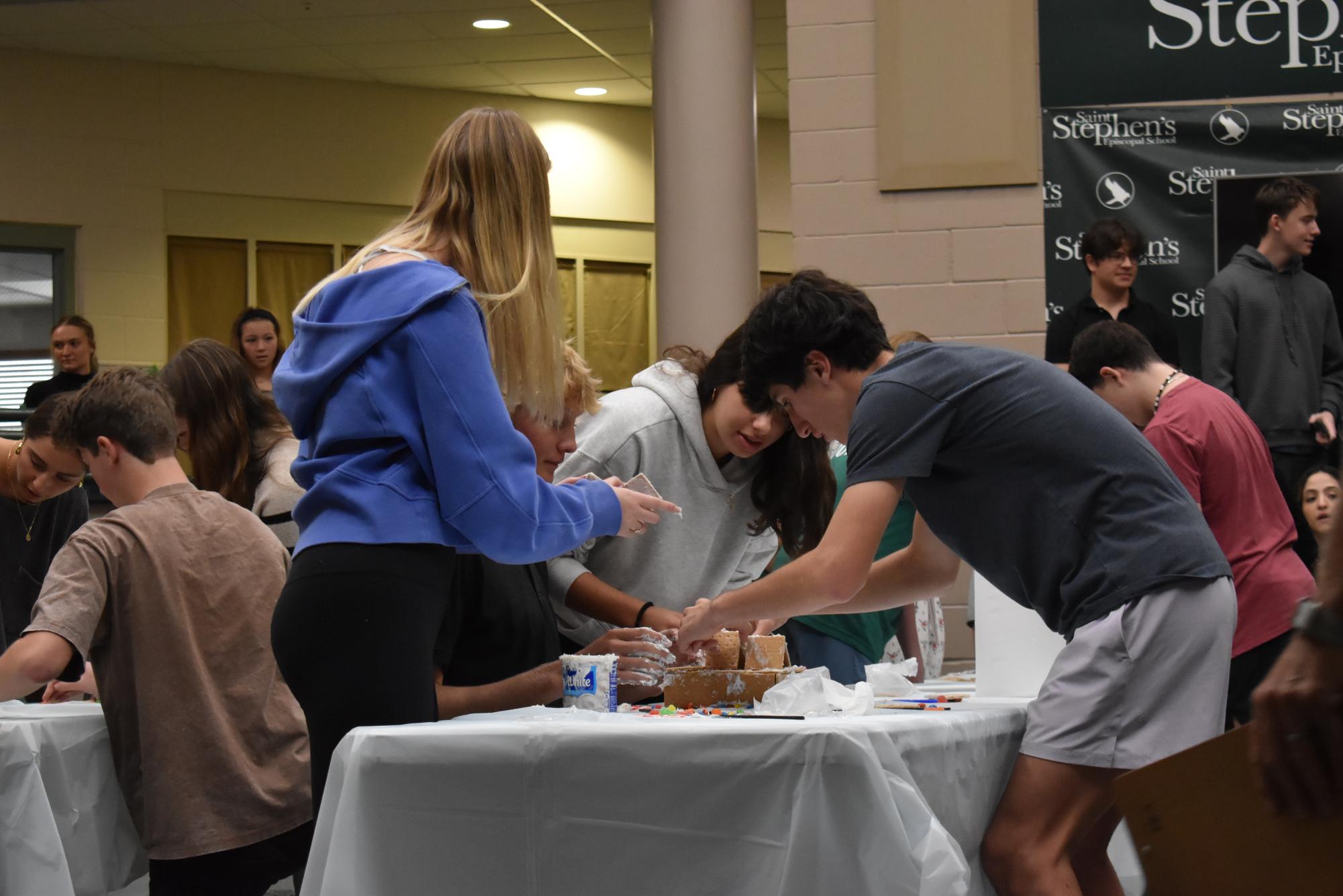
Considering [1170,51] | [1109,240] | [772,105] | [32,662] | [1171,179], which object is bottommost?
[32,662]

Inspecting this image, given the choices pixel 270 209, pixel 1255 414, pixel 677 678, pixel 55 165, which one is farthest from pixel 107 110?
pixel 677 678

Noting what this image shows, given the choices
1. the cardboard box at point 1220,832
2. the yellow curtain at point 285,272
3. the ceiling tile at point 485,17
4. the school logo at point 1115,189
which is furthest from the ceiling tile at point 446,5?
the cardboard box at point 1220,832

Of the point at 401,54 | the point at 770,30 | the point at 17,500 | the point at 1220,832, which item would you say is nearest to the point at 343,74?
the point at 401,54

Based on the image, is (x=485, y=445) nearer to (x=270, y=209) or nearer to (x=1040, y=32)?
(x=1040, y=32)

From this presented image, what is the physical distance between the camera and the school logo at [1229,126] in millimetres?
4711

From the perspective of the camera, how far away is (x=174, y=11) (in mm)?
7746

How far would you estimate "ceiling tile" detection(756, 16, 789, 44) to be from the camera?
7883 mm

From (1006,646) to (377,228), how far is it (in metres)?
7.46

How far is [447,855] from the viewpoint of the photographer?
5.29ft

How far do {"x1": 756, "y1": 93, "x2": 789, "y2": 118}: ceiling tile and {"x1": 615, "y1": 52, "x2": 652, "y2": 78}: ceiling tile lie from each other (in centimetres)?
80

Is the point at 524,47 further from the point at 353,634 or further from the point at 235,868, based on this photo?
the point at 353,634

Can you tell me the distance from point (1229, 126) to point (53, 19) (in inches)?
244

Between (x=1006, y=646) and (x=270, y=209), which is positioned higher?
(x=270, y=209)

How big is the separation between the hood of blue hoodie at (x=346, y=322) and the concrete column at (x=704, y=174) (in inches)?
140
